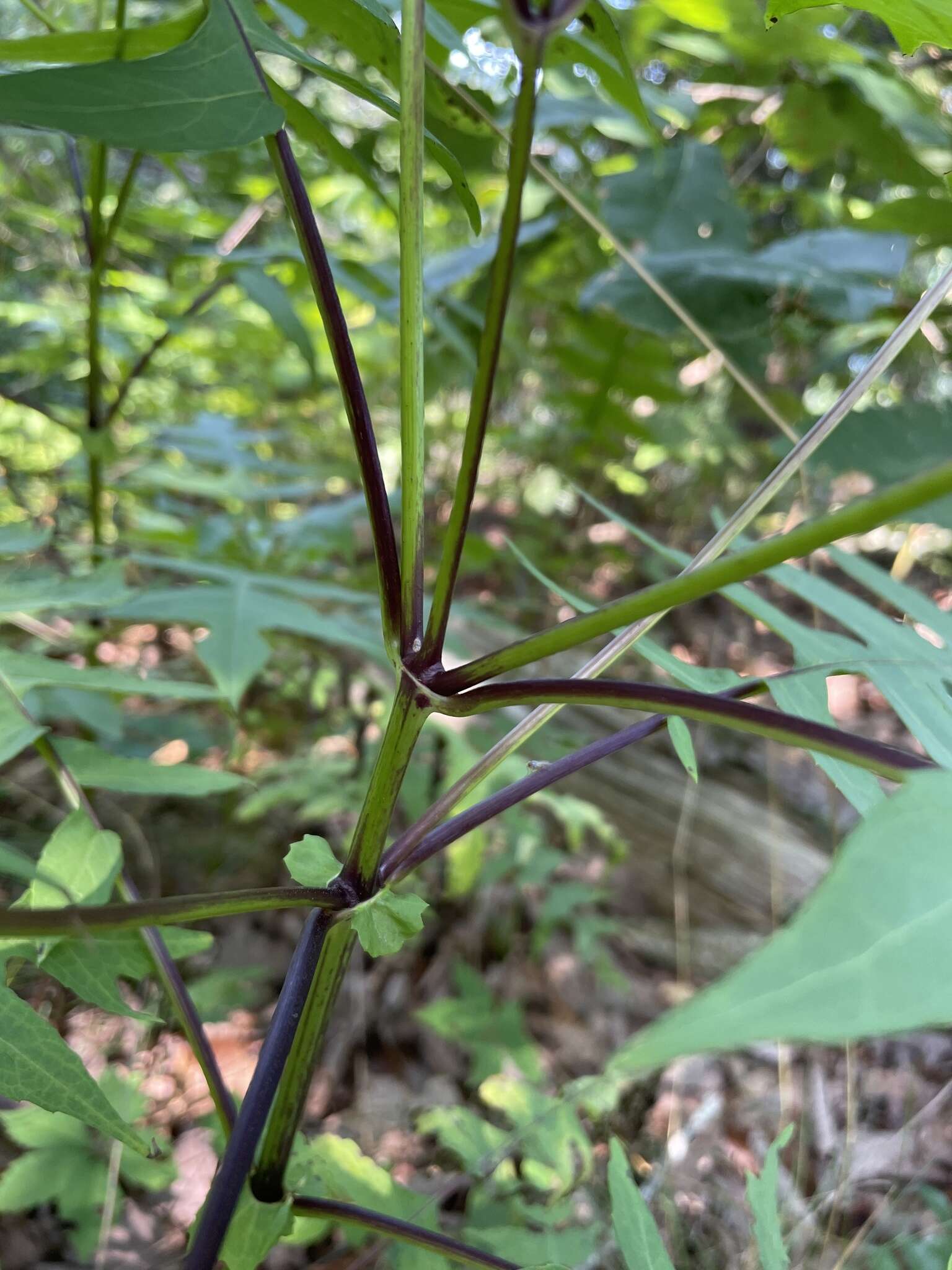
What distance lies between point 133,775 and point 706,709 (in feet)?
1.20

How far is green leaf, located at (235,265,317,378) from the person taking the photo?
3.05ft

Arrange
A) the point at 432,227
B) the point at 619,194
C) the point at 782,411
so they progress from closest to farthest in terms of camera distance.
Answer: the point at 619,194 < the point at 782,411 < the point at 432,227

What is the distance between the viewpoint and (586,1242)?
743 mm

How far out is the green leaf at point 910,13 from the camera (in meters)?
0.38

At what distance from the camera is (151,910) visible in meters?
0.27

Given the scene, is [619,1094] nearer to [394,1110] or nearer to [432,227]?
[394,1110]

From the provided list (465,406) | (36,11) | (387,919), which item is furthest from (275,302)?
(465,406)

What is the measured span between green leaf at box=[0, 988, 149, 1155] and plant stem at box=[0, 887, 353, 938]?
0.25 ft

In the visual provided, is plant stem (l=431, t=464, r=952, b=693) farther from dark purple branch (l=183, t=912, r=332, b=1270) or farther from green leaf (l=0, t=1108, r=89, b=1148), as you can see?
green leaf (l=0, t=1108, r=89, b=1148)

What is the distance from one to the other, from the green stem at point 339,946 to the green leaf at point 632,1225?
165mm

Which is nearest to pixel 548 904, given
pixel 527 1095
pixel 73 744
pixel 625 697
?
pixel 527 1095

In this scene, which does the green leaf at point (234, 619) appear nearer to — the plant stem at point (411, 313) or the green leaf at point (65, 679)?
the green leaf at point (65, 679)

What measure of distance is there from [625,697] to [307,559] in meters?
1.28

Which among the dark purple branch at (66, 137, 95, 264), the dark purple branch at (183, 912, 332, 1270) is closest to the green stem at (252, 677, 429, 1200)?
the dark purple branch at (183, 912, 332, 1270)
